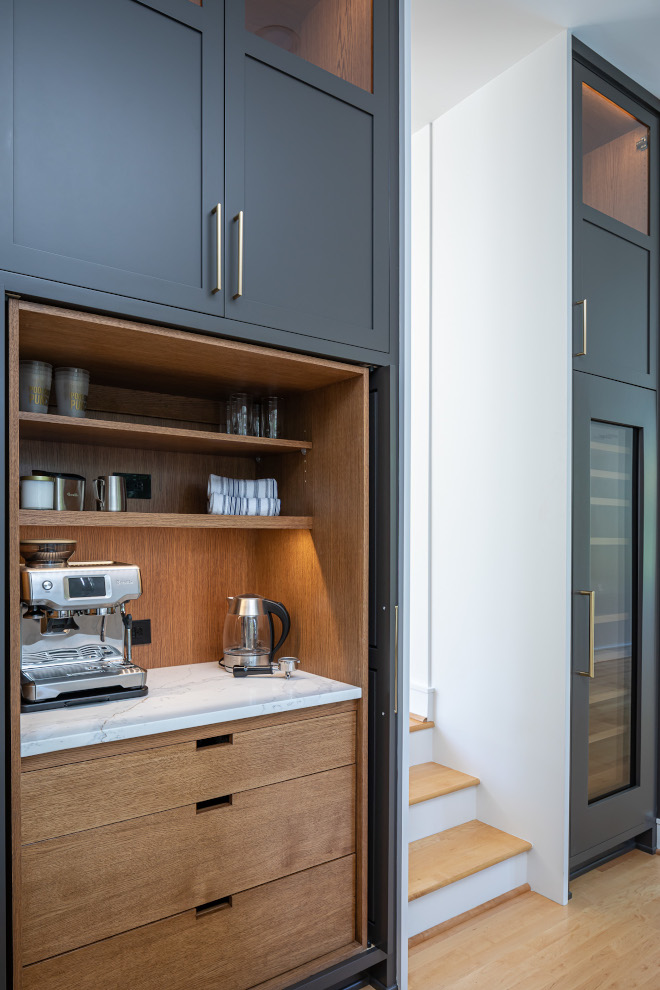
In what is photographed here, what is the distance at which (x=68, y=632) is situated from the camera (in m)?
1.86

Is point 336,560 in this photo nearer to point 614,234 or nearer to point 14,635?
point 14,635

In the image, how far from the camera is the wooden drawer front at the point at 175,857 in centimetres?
142

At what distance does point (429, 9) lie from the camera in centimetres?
236

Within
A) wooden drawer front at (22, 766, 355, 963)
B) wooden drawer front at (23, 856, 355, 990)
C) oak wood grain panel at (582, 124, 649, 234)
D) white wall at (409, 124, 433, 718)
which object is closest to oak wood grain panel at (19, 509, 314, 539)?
wooden drawer front at (22, 766, 355, 963)

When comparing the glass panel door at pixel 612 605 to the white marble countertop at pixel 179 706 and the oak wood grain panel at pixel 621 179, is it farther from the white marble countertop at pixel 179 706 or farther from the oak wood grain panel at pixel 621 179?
the white marble countertop at pixel 179 706

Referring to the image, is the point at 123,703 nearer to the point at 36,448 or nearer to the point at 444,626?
the point at 36,448

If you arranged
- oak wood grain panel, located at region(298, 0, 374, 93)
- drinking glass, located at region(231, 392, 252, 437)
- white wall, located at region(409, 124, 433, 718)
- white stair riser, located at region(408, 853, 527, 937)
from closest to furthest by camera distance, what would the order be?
oak wood grain panel, located at region(298, 0, 374, 93) → drinking glass, located at region(231, 392, 252, 437) → white stair riser, located at region(408, 853, 527, 937) → white wall, located at region(409, 124, 433, 718)

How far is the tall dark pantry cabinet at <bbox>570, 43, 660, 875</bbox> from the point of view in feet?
8.31

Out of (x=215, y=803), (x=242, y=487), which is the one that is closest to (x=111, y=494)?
(x=242, y=487)

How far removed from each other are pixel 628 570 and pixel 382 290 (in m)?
1.66

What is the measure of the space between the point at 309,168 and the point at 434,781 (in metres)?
2.25

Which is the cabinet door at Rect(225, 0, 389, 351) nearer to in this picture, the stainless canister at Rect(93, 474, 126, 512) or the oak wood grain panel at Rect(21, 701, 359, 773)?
the stainless canister at Rect(93, 474, 126, 512)

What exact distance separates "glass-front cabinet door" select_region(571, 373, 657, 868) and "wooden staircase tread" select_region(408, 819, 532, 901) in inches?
10.2

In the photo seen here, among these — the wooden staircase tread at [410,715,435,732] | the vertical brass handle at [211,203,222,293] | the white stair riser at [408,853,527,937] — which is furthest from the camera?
the wooden staircase tread at [410,715,435,732]
